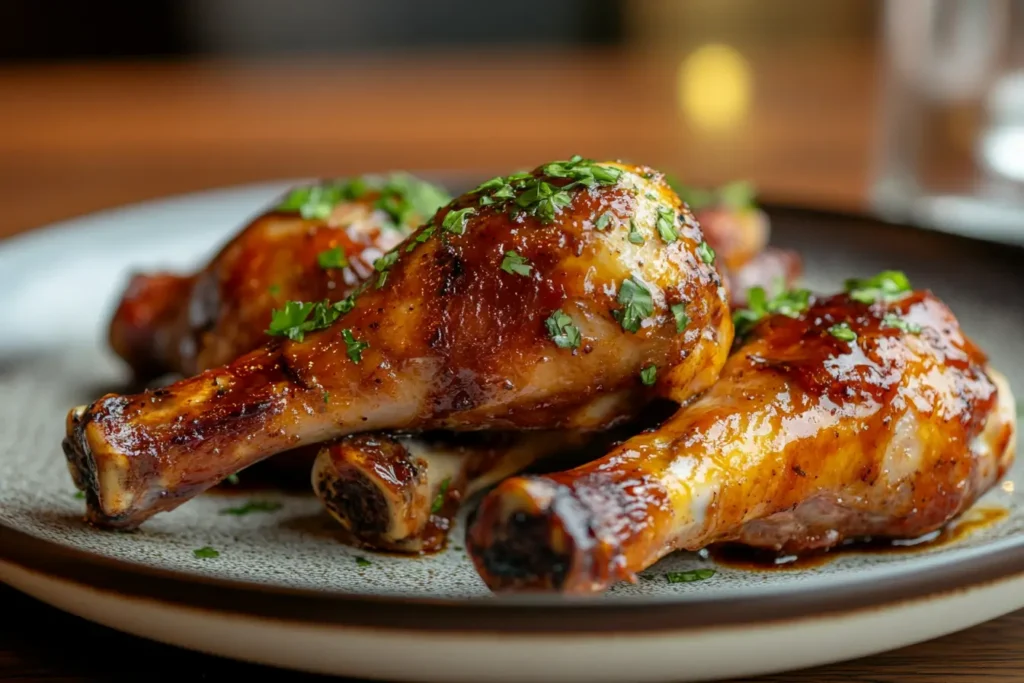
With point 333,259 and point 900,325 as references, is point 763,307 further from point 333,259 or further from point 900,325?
point 333,259

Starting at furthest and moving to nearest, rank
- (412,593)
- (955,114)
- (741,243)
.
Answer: (955,114), (741,243), (412,593)

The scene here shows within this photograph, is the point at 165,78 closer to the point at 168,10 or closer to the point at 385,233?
the point at 168,10

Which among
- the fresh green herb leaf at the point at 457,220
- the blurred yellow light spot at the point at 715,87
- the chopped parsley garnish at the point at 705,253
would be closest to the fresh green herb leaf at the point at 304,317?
the fresh green herb leaf at the point at 457,220

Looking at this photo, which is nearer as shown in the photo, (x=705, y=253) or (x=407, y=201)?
(x=705, y=253)

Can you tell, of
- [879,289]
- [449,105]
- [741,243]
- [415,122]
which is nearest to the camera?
[879,289]

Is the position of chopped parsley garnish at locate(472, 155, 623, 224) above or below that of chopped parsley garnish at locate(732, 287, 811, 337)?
above

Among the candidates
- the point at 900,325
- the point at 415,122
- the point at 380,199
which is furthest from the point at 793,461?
the point at 415,122

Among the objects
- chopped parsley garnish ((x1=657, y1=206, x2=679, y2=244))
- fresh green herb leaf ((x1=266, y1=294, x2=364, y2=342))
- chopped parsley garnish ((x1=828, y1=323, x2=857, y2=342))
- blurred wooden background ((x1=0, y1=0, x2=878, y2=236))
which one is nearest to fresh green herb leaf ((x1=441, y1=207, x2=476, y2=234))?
fresh green herb leaf ((x1=266, y1=294, x2=364, y2=342))

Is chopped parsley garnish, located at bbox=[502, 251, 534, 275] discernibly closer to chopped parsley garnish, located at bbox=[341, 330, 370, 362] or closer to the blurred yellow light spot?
chopped parsley garnish, located at bbox=[341, 330, 370, 362]
